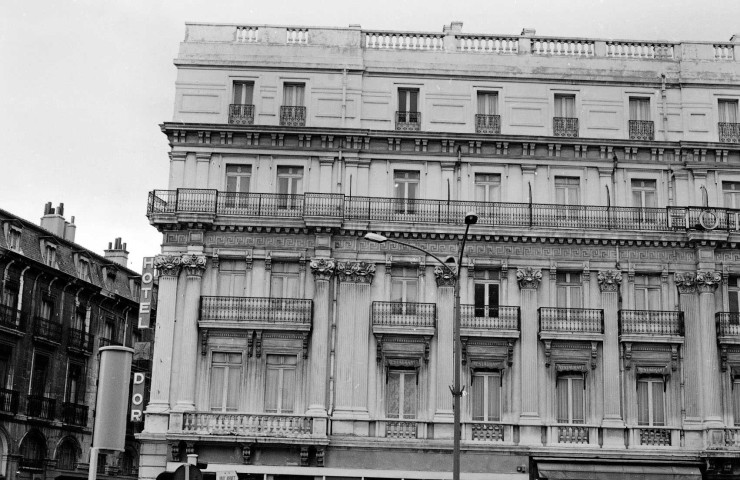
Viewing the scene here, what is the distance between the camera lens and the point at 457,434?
26.1 meters

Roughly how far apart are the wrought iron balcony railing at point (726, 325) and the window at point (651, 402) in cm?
297

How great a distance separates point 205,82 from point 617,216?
1745 cm

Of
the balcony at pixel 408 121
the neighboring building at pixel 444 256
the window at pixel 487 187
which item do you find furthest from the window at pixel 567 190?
the balcony at pixel 408 121

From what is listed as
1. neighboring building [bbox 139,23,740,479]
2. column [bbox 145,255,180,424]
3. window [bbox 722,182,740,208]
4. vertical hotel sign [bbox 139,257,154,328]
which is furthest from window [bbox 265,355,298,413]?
window [bbox 722,182,740,208]

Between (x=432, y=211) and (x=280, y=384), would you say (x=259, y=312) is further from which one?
(x=432, y=211)

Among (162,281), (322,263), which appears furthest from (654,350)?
(162,281)

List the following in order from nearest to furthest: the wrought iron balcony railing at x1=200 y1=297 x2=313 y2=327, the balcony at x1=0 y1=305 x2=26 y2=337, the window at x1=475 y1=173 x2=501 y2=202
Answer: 1. the wrought iron balcony railing at x1=200 y1=297 x2=313 y2=327
2. the window at x1=475 y1=173 x2=501 y2=202
3. the balcony at x1=0 y1=305 x2=26 y2=337

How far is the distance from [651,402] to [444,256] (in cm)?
967

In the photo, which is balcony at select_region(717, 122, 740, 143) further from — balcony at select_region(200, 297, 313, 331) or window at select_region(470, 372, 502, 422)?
balcony at select_region(200, 297, 313, 331)

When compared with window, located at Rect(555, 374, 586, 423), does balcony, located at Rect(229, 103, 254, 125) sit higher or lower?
higher

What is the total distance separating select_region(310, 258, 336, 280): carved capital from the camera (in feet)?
130

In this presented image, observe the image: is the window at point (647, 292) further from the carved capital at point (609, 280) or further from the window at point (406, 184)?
the window at point (406, 184)

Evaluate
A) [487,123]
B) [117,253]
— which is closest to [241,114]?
[487,123]

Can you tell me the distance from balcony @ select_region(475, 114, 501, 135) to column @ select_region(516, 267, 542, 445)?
596 cm
